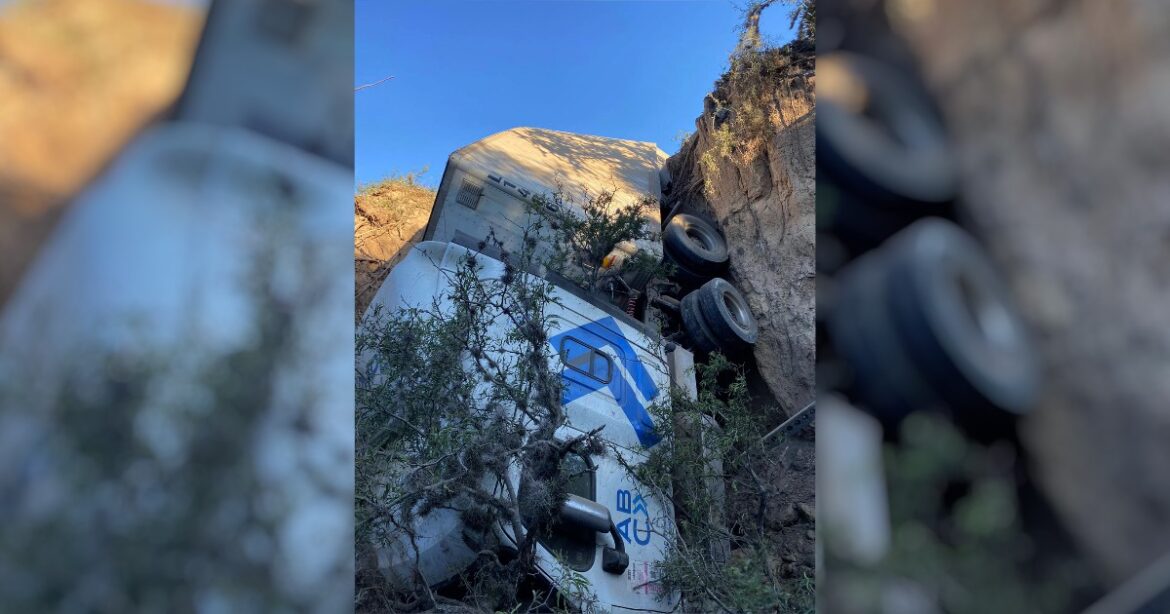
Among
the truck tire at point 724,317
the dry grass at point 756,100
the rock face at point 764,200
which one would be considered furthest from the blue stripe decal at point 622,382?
the dry grass at point 756,100

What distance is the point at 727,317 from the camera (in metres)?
5.57

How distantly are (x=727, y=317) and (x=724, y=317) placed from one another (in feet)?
0.09

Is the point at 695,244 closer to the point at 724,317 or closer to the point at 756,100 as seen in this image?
the point at 724,317

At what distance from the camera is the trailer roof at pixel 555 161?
5.57 m

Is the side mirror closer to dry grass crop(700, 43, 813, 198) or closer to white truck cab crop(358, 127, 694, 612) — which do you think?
white truck cab crop(358, 127, 694, 612)

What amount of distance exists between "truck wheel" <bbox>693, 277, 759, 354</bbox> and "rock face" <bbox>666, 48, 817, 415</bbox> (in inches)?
4.1

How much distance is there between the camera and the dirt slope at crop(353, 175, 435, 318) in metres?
7.28
